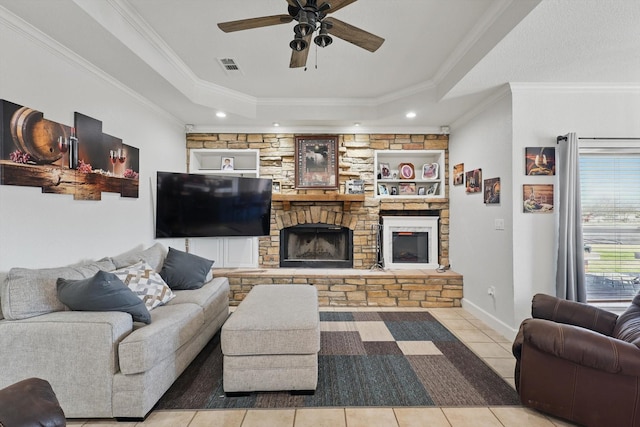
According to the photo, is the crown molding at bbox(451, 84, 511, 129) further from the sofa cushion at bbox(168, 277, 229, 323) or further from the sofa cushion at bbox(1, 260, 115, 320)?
the sofa cushion at bbox(1, 260, 115, 320)

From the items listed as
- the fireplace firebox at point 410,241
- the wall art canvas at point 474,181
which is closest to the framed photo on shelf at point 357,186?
the fireplace firebox at point 410,241

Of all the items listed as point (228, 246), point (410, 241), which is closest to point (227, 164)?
point (228, 246)

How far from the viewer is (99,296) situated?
2006mm

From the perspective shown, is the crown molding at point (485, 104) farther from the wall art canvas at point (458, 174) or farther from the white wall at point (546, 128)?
the wall art canvas at point (458, 174)

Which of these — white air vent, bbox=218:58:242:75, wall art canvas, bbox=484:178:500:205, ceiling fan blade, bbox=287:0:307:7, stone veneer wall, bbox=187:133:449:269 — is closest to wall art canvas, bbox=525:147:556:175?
wall art canvas, bbox=484:178:500:205

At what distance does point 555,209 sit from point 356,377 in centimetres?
253

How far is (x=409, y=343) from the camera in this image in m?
3.04

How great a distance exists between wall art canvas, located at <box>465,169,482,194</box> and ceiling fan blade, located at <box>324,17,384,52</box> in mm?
2389

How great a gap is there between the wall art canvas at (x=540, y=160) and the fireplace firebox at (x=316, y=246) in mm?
2489

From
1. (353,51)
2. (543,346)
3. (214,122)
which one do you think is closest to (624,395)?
(543,346)

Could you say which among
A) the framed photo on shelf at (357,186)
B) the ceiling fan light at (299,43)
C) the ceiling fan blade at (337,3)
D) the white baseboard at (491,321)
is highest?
the ceiling fan blade at (337,3)

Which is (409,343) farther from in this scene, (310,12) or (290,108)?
(290,108)

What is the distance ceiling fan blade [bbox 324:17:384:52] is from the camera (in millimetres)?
1839

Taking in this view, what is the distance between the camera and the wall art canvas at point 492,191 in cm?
329
